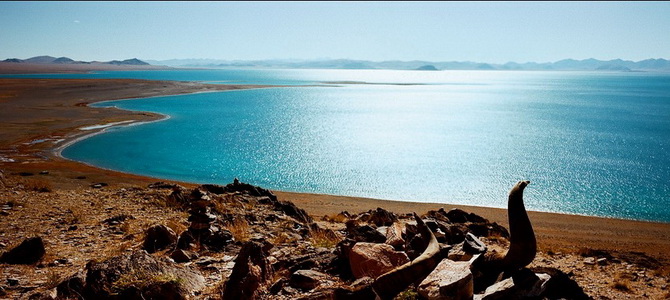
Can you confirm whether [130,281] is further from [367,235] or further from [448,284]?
[367,235]

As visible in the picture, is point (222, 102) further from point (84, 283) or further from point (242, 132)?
point (84, 283)

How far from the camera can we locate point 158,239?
38.0 feet

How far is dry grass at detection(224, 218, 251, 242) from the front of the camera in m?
12.8

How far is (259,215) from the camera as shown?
16.4 m

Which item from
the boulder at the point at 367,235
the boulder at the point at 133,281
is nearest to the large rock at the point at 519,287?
the boulder at the point at 367,235

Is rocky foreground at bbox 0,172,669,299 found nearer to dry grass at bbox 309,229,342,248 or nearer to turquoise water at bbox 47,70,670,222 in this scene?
dry grass at bbox 309,229,342,248

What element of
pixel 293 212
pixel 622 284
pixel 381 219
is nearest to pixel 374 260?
pixel 622 284

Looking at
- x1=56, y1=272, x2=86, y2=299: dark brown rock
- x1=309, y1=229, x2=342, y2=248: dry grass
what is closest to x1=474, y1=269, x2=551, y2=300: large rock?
x1=309, y1=229, x2=342, y2=248: dry grass

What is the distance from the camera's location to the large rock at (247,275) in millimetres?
7742

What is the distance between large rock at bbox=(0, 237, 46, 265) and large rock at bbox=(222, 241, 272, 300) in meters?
5.89

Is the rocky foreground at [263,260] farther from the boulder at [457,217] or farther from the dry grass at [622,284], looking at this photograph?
the boulder at [457,217]

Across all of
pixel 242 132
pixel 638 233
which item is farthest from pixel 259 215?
pixel 242 132

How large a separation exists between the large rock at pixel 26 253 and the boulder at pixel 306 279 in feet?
22.2

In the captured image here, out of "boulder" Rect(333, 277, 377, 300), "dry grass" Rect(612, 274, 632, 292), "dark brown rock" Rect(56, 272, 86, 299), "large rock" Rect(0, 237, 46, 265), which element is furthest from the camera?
"dry grass" Rect(612, 274, 632, 292)
